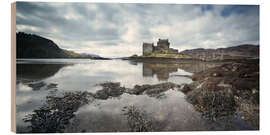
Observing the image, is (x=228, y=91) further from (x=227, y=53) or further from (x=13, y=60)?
(x=13, y=60)

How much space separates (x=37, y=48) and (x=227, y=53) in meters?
7.19

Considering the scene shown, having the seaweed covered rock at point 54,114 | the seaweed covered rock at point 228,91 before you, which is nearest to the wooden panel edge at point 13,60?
the seaweed covered rock at point 54,114

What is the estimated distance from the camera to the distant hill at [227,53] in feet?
14.4

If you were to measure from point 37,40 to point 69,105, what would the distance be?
263 cm

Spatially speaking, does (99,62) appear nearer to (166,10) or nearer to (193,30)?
(166,10)

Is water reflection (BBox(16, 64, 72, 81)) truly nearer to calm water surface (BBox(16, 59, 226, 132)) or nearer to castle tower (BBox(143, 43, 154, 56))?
calm water surface (BBox(16, 59, 226, 132))

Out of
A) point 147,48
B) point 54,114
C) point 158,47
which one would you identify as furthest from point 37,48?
point 158,47

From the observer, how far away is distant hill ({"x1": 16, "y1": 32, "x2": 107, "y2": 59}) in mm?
3924

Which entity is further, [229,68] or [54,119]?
[229,68]

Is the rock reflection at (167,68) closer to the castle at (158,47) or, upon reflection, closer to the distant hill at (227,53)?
the distant hill at (227,53)

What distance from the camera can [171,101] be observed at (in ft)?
13.9

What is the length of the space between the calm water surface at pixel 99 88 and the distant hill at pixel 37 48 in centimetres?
22

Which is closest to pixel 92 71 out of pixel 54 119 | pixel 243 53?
pixel 54 119

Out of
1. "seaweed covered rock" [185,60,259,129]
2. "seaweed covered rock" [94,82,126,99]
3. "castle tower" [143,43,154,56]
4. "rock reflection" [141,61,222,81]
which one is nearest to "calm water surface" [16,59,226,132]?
"rock reflection" [141,61,222,81]
